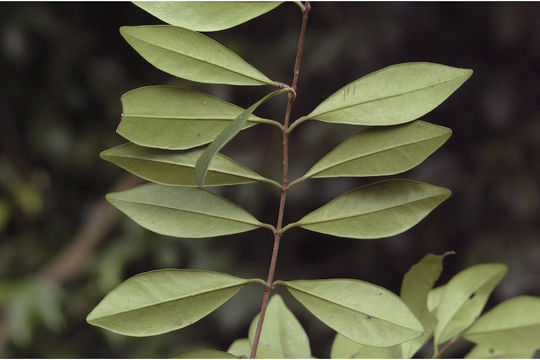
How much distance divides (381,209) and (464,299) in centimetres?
11

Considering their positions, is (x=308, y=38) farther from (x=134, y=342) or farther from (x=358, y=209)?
(x=358, y=209)

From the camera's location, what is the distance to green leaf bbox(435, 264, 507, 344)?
1.07 ft

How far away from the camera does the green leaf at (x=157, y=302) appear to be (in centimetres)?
23

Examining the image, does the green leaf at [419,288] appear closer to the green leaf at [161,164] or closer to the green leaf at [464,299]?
the green leaf at [464,299]

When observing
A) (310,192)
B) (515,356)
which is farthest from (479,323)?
(310,192)

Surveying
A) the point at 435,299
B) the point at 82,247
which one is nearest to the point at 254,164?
the point at 82,247

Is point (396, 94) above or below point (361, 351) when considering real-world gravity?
above

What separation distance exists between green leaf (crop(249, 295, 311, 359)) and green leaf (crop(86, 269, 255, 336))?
62mm

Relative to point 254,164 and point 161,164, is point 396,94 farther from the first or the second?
point 254,164

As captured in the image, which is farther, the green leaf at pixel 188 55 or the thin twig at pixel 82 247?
the thin twig at pixel 82 247

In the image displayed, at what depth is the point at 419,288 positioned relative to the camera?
0.30 metres

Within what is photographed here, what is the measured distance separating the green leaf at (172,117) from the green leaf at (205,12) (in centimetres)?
3

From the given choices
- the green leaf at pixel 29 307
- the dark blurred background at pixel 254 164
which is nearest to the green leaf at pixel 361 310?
the dark blurred background at pixel 254 164

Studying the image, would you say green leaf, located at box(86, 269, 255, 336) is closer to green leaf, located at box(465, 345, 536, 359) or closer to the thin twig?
green leaf, located at box(465, 345, 536, 359)
